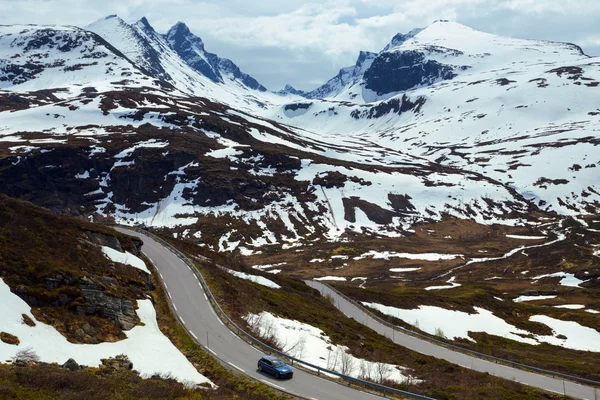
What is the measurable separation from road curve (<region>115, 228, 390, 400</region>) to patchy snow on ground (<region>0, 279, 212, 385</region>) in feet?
10.5

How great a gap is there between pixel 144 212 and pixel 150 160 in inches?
1157

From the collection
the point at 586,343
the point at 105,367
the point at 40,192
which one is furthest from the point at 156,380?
the point at 40,192

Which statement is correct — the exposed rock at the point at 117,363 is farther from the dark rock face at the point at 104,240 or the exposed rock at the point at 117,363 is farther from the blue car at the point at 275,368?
the dark rock face at the point at 104,240

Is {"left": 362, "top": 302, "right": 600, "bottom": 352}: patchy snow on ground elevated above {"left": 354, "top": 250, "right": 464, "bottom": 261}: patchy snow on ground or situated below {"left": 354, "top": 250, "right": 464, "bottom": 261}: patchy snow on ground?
below

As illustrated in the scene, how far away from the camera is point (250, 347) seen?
32125 mm

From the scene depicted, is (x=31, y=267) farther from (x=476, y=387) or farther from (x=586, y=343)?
(x=586, y=343)

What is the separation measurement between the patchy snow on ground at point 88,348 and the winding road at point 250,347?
3.48 meters

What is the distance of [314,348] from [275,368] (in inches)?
436

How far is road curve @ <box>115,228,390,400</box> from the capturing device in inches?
1024

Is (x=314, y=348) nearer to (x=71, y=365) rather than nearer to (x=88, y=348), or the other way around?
(x=88, y=348)

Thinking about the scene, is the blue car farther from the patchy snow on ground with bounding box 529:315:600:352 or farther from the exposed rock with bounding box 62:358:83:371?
the patchy snow on ground with bounding box 529:315:600:352

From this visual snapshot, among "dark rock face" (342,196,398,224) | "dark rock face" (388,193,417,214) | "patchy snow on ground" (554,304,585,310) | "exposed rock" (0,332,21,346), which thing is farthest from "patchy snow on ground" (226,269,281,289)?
"dark rock face" (388,193,417,214)

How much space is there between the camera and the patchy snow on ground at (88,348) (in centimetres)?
2236

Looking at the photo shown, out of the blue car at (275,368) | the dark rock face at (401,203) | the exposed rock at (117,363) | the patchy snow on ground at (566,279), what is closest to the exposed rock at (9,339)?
the exposed rock at (117,363)
